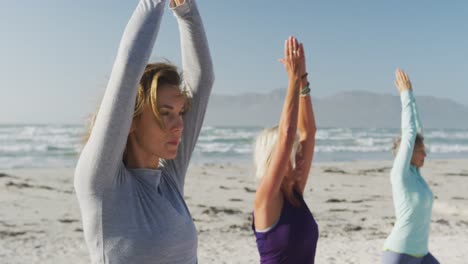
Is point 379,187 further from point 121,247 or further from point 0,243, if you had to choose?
point 121,247

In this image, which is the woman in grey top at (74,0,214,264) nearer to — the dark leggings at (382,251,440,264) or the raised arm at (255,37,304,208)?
the raised arm at (255,37,304,208)

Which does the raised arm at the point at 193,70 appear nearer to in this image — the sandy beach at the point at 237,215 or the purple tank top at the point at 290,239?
the purple tank top at the point at 290,239

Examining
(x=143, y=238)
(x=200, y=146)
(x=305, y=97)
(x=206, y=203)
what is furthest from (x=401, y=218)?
(x=200, y=146)

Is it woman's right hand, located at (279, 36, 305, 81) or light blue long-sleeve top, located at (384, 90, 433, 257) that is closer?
woman's right hand, located at (279, 36, 305, 81)

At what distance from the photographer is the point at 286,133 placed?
10.2 feet

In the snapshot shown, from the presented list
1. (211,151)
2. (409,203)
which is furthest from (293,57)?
(211,151)

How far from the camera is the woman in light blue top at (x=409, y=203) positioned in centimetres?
464

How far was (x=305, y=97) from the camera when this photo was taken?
365cm

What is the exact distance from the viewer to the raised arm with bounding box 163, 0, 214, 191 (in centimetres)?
214

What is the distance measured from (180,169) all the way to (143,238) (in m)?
0.45

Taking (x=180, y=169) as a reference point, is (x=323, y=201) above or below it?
below

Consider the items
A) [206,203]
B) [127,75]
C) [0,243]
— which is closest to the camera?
[127,75]

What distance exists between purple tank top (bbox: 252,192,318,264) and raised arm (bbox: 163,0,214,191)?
112 cm

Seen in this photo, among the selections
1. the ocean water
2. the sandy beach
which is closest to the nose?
the sandy beach
